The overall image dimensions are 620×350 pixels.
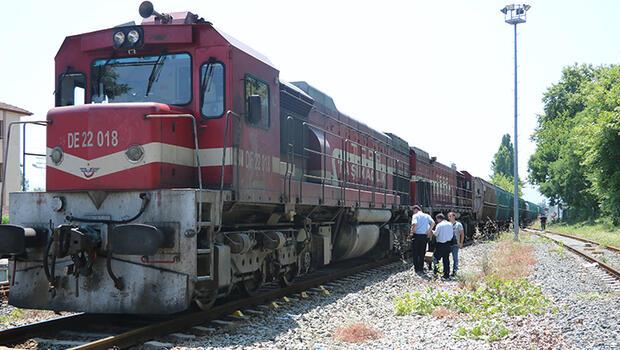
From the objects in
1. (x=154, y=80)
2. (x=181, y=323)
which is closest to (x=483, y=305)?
(x=181, y=323)

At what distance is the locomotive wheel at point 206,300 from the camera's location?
6.85 metres

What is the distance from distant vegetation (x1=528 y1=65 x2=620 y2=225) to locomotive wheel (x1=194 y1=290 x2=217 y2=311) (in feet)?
77.4

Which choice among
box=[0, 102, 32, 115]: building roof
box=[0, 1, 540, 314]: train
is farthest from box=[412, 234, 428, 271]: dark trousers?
box=[0, 102, 32, 115]: building roof

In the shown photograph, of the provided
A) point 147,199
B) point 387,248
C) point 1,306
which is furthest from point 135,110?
point 387,248

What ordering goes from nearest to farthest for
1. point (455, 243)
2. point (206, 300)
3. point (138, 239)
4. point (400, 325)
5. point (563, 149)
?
point (138, 239) < point (400, 325) < point (206, 300) < point (455, 243) < point (563, 149)

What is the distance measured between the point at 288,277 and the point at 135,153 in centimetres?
376

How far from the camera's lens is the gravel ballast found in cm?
570

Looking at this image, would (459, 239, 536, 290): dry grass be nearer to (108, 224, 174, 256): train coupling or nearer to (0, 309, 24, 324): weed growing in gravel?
(108, 224, 174, 256): train coupling

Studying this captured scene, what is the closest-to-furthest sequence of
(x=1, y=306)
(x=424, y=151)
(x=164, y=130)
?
(x=164, y=130) < (x=1, y=306) < (x=424, y=151)

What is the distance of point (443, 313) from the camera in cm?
741

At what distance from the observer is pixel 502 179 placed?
288ft

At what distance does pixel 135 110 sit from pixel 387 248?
9.68 m

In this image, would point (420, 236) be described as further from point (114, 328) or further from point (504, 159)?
point (504, 159)

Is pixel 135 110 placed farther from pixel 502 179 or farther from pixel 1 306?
pixel 502 179
